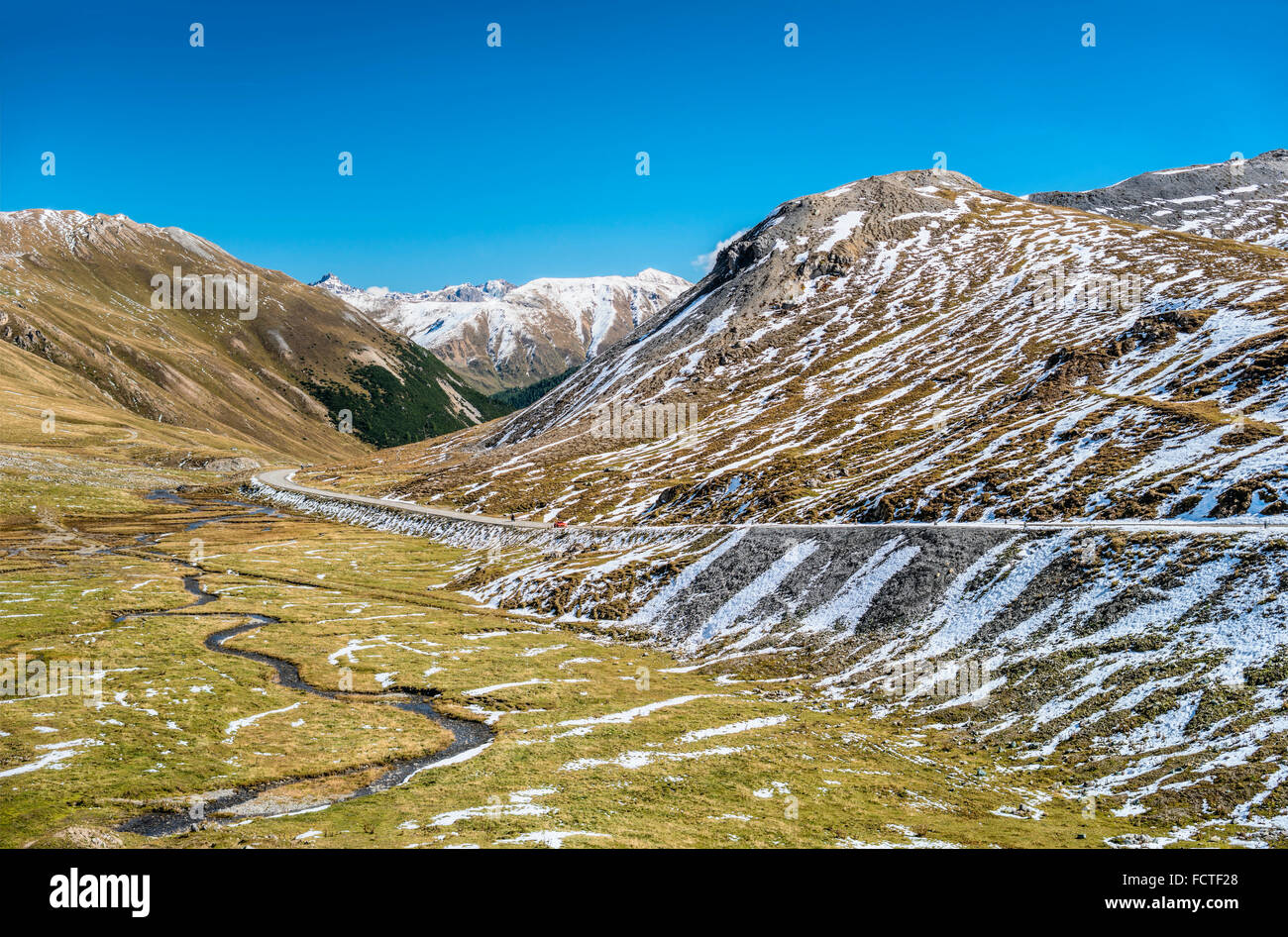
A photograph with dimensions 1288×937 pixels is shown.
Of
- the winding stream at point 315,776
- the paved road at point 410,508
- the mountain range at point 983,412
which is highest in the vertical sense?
the mountain range at point 983,412

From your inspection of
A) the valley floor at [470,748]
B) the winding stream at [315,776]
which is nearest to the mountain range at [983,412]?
the valley floor at [470,748]

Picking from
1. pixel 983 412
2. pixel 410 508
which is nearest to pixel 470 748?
pixel 983 412

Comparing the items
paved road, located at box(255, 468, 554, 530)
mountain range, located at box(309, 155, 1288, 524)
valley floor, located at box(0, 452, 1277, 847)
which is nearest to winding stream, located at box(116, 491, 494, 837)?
valley floor, located at box(0, 452, 1277, 847)

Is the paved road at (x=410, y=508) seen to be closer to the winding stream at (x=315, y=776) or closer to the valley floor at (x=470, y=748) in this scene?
the valley floor at (x=470, y=748)

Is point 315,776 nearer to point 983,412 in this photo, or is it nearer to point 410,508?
point 983,412

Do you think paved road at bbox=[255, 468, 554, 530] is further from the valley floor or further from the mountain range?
the valley floor

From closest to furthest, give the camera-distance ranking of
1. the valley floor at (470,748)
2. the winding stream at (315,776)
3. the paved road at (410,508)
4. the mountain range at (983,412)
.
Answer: the valley floor at (470,748) → the winding stream at (315,776) → the mountain range at (983,412) → the paved road at (410,508)
